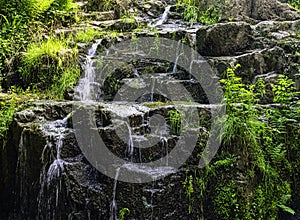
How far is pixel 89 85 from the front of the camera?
633 centimetres

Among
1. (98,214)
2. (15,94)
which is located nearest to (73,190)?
(98,214)

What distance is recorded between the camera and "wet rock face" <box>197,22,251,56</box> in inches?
248

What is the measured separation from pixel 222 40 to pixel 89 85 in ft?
8.84

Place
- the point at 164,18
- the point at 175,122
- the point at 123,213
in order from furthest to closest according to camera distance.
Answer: the point at 164,18 < the point at 175,122 < the point at 123,213

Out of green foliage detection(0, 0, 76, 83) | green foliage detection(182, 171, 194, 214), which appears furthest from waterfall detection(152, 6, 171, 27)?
green foliage detection(182, 171, 194, 214)

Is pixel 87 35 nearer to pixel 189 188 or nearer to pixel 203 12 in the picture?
pixel 203 12

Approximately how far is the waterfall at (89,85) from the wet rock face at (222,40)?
213cm

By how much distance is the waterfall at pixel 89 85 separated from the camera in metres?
6.11

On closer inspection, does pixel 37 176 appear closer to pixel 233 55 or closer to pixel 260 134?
pixel 260 134

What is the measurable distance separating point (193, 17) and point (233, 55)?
304cm

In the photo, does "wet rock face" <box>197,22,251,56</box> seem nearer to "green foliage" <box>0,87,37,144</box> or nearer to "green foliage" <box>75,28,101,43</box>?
"green foliage" <box>75,28,101,43</box>

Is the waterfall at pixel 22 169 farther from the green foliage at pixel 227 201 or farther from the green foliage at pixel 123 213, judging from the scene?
the green foliage at pixel 227 201

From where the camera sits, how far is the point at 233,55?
20.5ft

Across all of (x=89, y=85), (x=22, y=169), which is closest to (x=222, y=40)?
(x=89, y=85)
